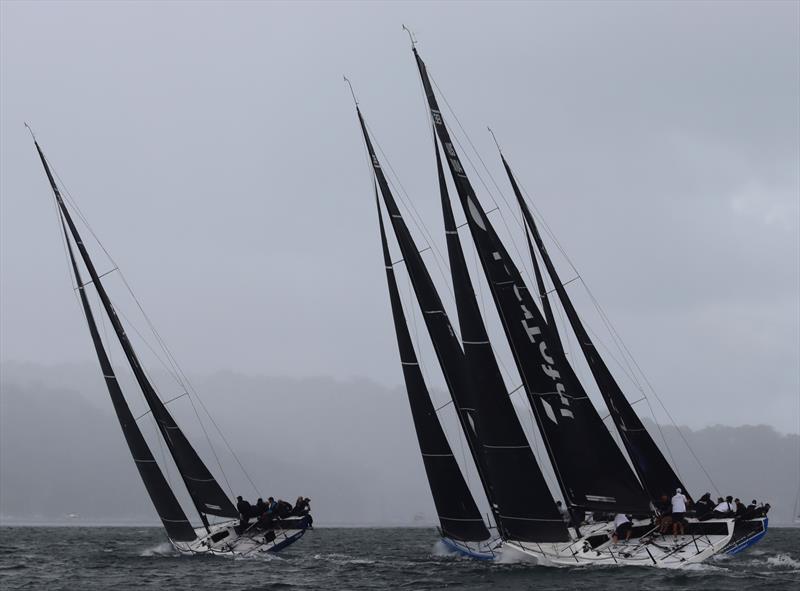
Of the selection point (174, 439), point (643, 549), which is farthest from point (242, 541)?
point (643, 549)

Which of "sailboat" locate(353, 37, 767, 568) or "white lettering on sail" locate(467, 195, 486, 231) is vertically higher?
"white lettering on sail" locate(467, 195, 486, 231)

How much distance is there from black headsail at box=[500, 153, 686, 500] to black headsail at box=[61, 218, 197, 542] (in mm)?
15755

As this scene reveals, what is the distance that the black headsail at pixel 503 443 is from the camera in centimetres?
2906

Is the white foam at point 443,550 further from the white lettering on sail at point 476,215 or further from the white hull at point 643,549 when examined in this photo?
the white lettering on sail at point 476,215

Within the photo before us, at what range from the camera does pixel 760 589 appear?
2472 centimetres

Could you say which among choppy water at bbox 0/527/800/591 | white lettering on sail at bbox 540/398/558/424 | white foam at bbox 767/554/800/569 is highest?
white lettering on sail at bbox 540/398/558/424

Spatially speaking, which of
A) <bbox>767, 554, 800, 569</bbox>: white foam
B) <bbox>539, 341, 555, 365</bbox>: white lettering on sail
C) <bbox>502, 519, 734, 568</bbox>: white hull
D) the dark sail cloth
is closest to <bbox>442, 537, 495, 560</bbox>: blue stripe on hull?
<bbox>502, 519, 734, 568</bbox>: white hull

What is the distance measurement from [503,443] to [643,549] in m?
4.54

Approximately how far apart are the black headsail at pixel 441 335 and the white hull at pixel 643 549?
176 inches

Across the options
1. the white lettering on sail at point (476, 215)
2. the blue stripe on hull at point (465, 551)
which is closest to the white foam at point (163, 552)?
the blue stripe on hull at point (465, 551)

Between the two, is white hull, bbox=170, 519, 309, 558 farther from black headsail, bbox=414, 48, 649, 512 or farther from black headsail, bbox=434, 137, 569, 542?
black headsail, bbox=414, 48, 649, 512

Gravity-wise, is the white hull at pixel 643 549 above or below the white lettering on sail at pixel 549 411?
below

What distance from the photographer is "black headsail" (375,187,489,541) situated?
34.3 metres

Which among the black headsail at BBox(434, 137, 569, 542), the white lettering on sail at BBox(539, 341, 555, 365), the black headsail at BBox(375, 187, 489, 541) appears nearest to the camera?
the black headsail at BBox(434, 137, 569, 542)
